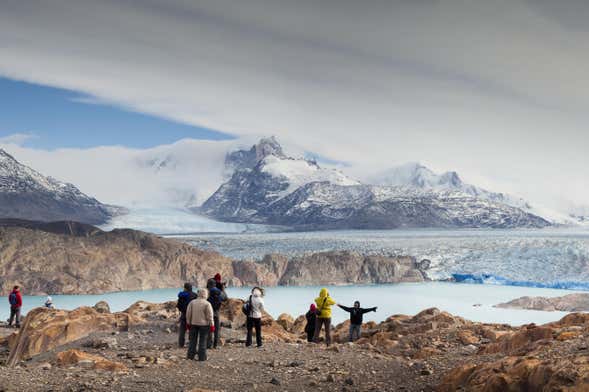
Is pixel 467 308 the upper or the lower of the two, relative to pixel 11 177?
lower

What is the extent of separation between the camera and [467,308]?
4419cm

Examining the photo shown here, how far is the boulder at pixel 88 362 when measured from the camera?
9.95m

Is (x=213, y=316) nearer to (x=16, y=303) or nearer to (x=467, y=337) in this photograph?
(x=467, y=337)

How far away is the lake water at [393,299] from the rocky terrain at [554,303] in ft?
4.99

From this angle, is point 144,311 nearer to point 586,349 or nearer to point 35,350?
point 35,350

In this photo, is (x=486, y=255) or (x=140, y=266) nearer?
(x=140, y=266)

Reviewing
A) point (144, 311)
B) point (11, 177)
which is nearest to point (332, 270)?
point (144, 311)

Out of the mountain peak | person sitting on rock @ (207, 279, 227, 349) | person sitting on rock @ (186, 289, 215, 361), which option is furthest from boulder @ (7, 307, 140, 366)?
the mountain peak

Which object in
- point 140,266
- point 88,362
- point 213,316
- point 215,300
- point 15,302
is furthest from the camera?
point 140,266

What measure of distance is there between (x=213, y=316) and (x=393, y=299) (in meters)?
41.3

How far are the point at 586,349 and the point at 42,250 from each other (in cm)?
5885

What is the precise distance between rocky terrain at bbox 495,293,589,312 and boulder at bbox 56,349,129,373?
3621 cm

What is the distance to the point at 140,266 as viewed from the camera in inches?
2522

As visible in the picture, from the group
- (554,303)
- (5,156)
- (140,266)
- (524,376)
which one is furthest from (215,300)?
(5,156)
